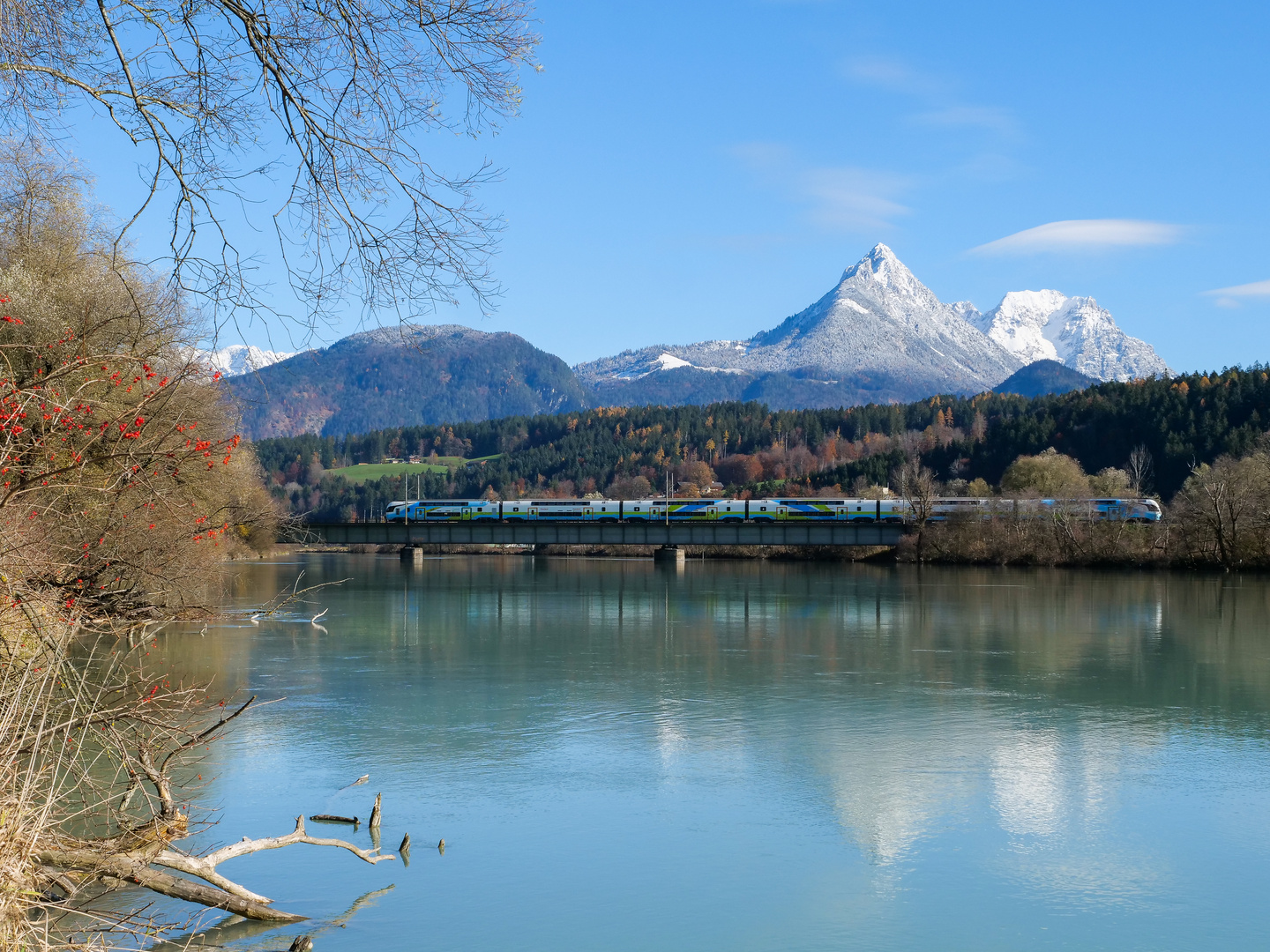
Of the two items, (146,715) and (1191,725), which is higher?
(146,715)

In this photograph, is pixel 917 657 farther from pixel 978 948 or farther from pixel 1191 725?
pixel 978 948

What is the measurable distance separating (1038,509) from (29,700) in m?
77.8

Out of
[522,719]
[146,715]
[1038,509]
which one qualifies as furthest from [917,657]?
[1038,509]

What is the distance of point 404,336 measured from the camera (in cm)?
644

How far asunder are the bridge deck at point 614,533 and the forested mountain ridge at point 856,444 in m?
Result: 49.6

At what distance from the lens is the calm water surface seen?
32.5 feet

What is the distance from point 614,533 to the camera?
86062 millimetres

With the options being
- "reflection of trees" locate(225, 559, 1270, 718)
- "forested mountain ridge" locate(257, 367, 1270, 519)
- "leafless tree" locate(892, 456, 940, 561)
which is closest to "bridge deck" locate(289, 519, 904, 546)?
"leafless tree" locate(892, 456, 940, 561)

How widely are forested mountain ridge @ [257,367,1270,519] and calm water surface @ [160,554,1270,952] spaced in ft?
326

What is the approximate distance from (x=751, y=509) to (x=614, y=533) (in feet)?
38.7

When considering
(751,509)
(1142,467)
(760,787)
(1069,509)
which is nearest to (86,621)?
(760,787)

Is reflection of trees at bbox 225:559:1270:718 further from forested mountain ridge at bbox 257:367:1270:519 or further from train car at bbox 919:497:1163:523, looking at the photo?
forested mountain ridge at bbox 257:367:1270:519

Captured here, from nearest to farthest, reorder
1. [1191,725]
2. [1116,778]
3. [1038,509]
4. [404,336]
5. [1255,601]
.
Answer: [404,336], [1116,778], [1191,725], [1255,601], [1038,509]

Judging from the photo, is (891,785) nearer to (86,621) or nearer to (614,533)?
(86,621)
